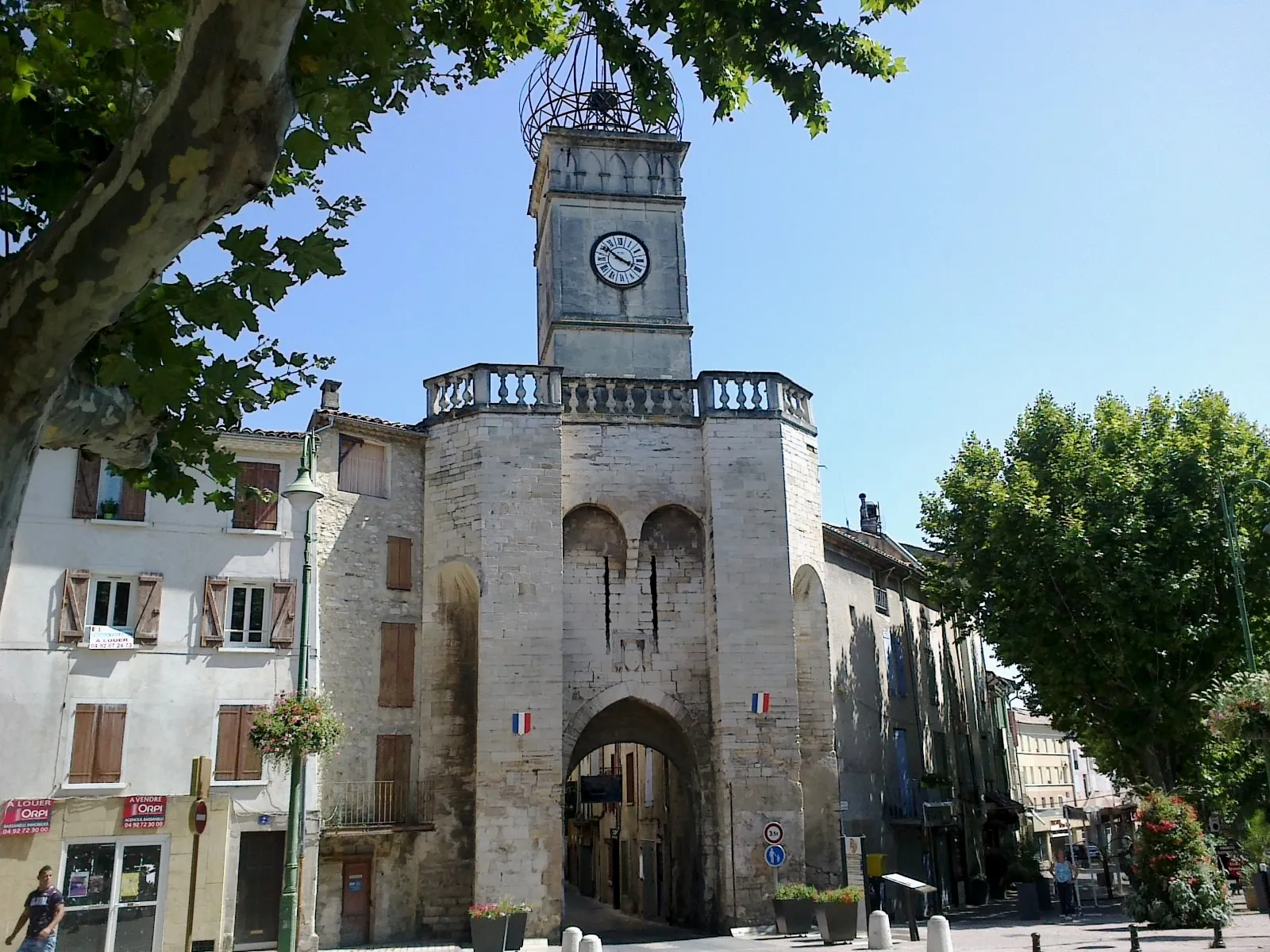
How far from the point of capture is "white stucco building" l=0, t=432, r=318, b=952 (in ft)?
55.5

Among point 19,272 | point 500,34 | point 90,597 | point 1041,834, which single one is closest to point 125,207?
point 19,272

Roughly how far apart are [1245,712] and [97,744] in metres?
16.9

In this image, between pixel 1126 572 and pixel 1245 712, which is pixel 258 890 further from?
pixel 1126 572

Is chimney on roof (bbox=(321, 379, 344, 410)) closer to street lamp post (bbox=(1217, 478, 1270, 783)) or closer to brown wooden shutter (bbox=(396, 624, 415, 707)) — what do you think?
brown wooden shutter (bbox=(396, 624, 415, 707))

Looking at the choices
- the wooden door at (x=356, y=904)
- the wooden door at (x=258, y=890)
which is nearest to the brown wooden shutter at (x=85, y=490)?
the wooden door at (x=258, y=890)

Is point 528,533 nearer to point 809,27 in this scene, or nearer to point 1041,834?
point 809,27

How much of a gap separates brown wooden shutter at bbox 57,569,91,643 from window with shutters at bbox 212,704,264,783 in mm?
2533

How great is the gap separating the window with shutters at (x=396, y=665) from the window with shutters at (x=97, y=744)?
4.36 m

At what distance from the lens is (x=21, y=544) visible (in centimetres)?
1769

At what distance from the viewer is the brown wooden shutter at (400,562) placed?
20.8m

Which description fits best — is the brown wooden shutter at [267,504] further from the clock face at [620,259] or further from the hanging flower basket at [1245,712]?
the hanging flower basket at [1245,712]

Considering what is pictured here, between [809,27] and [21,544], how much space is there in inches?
601

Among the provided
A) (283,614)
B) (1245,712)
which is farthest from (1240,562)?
(283,614)

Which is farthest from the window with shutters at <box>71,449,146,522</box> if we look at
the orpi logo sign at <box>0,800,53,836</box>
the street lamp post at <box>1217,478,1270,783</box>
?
the street lamp post at <box>1217,478,1270,783</box>
